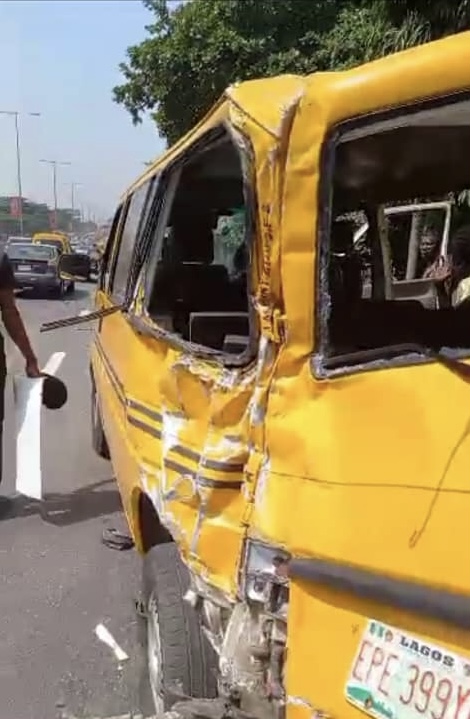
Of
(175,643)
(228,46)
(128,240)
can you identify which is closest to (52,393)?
(128,240)

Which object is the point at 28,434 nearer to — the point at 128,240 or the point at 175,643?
the point at 128,240

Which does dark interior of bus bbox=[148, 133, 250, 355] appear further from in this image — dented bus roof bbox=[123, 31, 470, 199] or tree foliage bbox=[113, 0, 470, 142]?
tree foliage bbox=[113, 0, 470, 142]

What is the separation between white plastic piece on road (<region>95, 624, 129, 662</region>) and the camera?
438 cm

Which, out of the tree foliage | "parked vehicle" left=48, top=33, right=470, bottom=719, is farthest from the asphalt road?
the tree foliage

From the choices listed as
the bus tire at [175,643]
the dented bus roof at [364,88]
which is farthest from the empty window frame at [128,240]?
the dented bus roof at [364,88]

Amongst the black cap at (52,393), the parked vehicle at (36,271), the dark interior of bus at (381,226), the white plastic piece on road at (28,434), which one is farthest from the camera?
the parked vehicle at (36,271)

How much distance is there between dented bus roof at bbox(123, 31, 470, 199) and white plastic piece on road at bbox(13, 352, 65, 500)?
346cm

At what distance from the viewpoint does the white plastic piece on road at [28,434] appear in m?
5.93

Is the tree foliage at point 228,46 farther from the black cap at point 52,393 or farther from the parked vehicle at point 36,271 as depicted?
the black cap at point 52,393

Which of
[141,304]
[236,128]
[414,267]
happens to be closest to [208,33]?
[414,267]

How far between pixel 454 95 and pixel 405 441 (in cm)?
77

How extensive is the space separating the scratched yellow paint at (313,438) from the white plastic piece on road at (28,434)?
2947mm

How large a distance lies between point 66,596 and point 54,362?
8.85 m

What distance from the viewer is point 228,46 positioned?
21.9m
